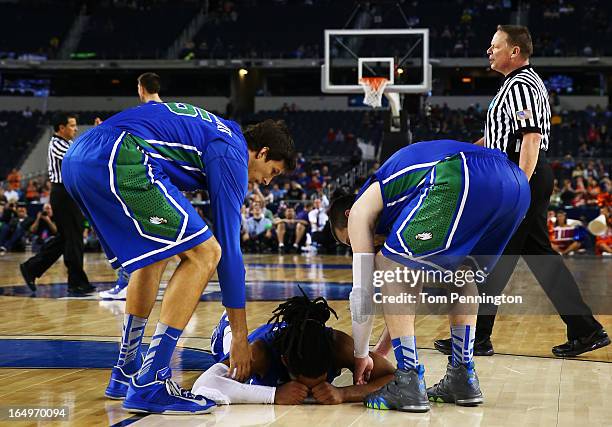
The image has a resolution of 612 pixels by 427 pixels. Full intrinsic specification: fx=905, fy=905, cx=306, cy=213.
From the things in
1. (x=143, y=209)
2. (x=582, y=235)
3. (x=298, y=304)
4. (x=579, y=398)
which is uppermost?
(x=143, y=209)

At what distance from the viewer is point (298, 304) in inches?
156

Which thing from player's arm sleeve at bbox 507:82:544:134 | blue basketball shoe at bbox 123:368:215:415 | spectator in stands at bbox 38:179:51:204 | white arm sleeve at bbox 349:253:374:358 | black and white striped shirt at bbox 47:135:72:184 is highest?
player's arm sleeve at bbox 507:82:544:134

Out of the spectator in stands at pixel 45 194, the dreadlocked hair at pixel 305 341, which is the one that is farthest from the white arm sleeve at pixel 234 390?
the spectator in stands at pixel 45 194

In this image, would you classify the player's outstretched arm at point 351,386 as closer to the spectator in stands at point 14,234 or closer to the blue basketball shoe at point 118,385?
the blue basketball shoe at point 118,385

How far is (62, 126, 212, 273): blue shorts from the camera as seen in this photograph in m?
3.62

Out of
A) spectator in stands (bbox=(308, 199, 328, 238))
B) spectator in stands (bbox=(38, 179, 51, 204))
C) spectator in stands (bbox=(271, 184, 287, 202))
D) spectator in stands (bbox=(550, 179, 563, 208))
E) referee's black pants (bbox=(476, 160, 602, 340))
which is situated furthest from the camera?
spectator in stands (bbox=(38, 179, 51, 204))

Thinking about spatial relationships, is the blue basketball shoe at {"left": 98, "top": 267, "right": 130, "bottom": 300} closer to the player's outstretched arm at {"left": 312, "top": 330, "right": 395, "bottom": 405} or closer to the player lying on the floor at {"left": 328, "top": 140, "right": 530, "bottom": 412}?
the player's outstretched arm at {"left": 312, "top": 330, "right": 395, "bottom": 405}

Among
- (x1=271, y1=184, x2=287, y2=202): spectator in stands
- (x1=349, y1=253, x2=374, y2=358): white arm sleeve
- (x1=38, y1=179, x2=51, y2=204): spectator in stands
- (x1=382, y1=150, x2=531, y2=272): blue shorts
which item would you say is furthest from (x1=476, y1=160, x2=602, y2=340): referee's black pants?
(x1=38, y1=179, x2=51, y2=204): spectator in stands

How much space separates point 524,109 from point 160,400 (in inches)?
105

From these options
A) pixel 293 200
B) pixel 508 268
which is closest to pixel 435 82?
pixel 293 200

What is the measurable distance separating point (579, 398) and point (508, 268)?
166cm

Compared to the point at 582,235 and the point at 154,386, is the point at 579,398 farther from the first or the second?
the point at 582,235

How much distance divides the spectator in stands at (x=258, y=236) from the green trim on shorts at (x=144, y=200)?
13.2m

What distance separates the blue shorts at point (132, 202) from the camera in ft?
11.9
